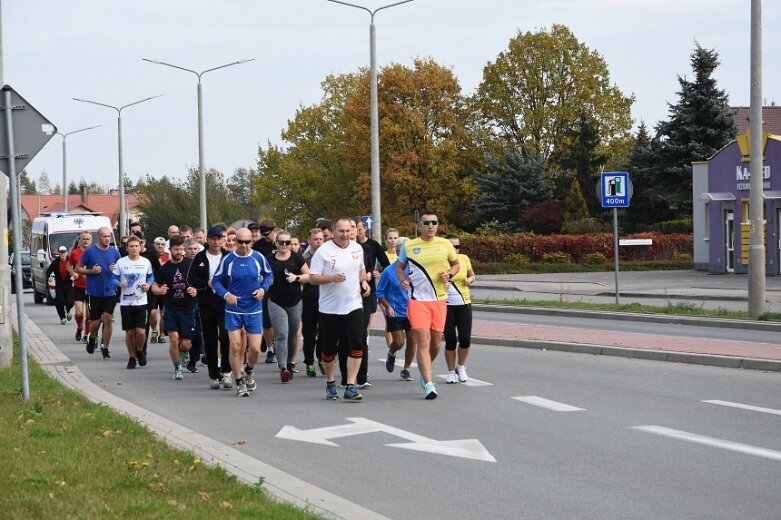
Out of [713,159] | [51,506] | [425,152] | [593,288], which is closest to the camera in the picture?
[51,506]

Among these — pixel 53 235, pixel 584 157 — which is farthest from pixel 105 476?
pixel 584 157

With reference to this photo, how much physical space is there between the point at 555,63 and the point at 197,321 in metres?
54.0

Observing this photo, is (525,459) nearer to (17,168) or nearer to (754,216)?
(17,168)

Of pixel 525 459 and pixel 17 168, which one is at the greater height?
pixel 17 168

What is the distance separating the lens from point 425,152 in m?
66.6

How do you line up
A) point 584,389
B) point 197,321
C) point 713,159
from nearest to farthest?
point 584,389
point 197,321
point 713,159

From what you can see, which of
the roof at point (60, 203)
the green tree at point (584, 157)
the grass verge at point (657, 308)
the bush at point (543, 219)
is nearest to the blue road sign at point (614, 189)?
the grass verge at point (657, 308)

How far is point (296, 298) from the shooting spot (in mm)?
14703

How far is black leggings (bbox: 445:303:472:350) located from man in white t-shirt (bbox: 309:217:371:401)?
1.45 meters

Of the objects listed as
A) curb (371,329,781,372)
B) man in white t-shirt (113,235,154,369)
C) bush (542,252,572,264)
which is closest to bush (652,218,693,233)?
bush (542,252,572,264)

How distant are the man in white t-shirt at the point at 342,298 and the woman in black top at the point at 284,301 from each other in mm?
1683

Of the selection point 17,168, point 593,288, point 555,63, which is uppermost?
point 555,63

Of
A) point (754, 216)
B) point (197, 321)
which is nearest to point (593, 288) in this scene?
point (754, 216)

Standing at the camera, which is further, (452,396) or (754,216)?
(754,216)
